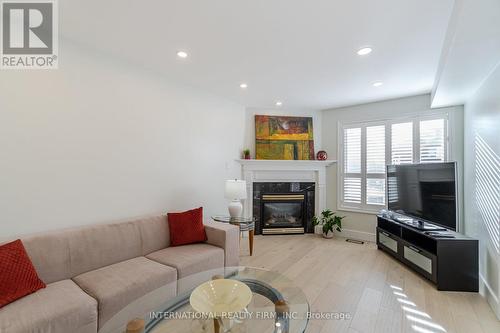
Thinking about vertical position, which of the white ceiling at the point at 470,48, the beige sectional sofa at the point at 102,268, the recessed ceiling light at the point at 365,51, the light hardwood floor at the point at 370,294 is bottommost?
the light hardwood floor at the point at 370,294

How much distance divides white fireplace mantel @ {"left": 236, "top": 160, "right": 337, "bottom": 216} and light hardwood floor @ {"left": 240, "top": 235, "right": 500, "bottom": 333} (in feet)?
3.75

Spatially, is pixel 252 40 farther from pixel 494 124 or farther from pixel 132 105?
pixel 494 124

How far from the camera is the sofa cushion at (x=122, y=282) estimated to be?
1664 millimetres

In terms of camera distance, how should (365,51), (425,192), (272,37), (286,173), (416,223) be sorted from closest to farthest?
(272,37) → (365,51) → (425,192) → (416,223) → (286,173)

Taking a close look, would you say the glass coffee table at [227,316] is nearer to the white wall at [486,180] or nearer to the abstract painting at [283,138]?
the white wall at [486,180]

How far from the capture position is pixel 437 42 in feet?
7.26

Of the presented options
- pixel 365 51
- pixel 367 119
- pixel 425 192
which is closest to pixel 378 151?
pixel 367 119

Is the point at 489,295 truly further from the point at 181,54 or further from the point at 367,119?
the point at 181,54

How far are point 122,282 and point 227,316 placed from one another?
3.34ft

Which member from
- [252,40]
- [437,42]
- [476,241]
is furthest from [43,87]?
[476,241]

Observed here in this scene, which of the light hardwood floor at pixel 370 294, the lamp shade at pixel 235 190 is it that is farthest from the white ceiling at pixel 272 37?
the light hardwood floor at pixel 370 294

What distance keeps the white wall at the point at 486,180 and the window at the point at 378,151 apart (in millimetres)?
533

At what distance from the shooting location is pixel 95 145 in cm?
245

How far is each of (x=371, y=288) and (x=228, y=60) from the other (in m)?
3.05
